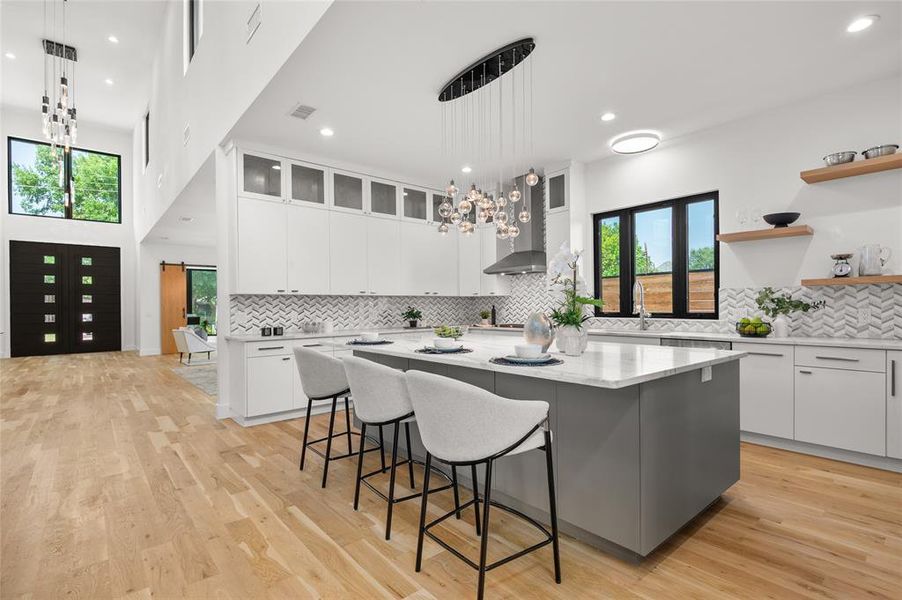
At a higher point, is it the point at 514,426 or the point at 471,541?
the point at 514,426

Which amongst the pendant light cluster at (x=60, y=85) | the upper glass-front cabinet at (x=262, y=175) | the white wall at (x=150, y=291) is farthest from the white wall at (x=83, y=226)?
the upper glass-front cabinet at (x=262, y=175)

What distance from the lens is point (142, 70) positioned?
8.97m

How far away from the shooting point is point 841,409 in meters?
3.25

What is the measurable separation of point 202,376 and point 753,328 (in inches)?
301

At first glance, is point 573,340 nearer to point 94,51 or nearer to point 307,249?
point 307,249

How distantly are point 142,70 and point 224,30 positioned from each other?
610 centimetres

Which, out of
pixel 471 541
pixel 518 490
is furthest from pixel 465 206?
pixel 471 541

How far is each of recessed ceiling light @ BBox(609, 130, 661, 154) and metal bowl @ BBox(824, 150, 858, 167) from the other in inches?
55.8

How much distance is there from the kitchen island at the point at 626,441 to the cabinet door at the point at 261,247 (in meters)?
2.84

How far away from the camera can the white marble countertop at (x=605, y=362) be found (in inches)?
69.4

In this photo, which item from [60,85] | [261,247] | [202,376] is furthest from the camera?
[60,85]

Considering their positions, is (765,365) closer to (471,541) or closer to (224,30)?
(471,541)

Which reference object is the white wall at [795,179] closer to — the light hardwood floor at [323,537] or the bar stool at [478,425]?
the light hardwood floor at [323,537]

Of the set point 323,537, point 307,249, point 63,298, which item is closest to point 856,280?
point 323,537
